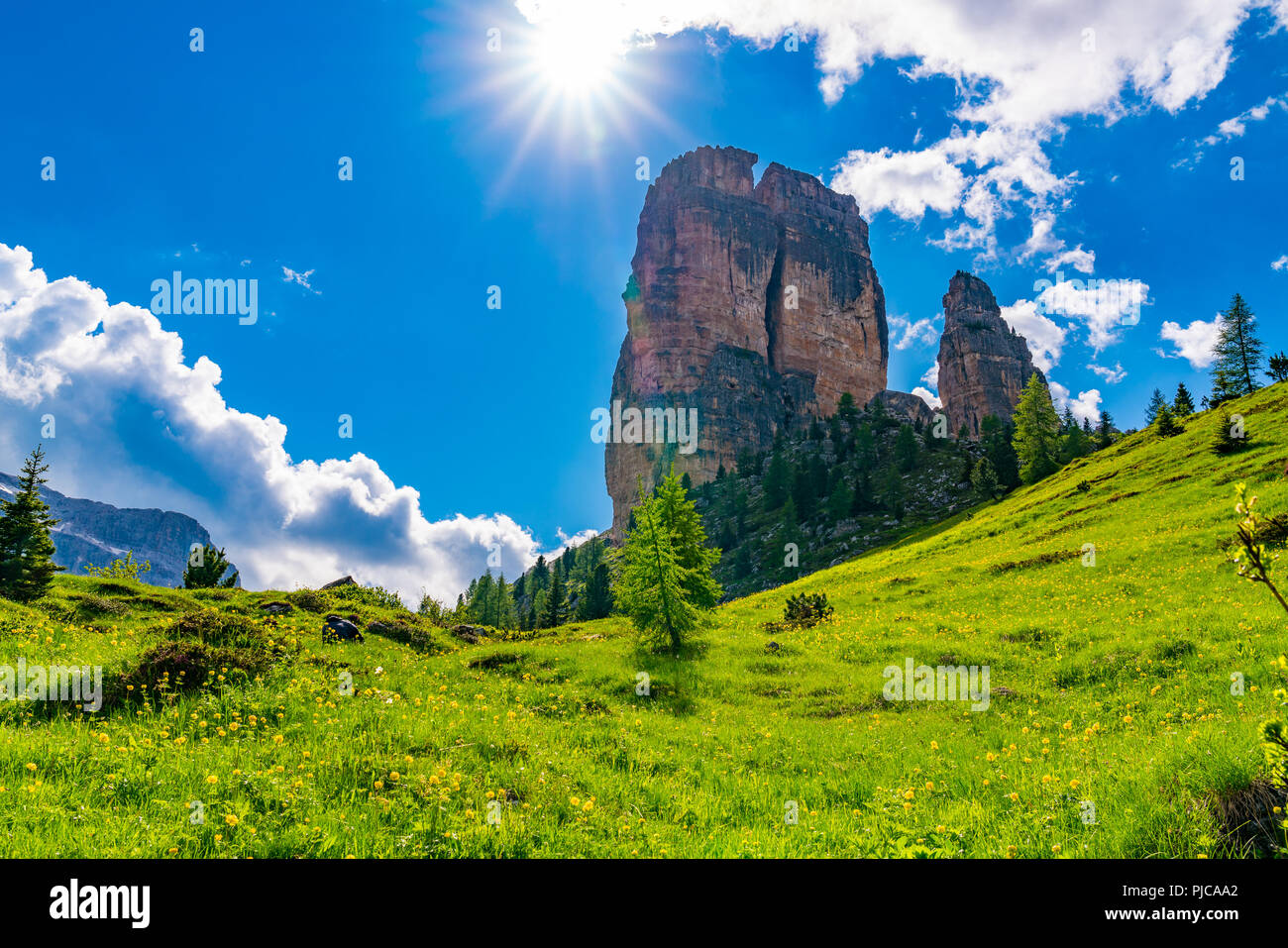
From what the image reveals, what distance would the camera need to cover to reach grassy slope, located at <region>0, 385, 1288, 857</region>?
6000mm

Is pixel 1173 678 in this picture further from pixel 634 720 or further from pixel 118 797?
pixel 118 797

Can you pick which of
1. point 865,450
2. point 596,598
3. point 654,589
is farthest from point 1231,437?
point 865,450

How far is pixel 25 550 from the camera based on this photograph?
3203 cm

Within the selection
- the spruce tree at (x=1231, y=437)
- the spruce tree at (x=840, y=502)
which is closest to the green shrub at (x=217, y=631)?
the spruce tree at (x=1231, y=437)

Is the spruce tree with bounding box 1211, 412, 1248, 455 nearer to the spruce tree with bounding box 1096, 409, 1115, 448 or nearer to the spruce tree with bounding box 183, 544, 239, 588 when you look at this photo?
the spruce tree with bounding box 1096, 409, 1115, 448

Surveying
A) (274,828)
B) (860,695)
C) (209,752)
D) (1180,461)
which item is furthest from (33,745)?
(1180,461)

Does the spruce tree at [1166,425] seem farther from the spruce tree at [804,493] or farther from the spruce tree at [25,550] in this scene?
the spruce tree at [25,550]

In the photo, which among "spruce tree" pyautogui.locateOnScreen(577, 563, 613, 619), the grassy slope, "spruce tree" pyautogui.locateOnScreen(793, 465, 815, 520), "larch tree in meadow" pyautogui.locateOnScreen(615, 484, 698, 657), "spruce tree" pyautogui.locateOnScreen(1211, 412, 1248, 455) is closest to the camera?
the grassy slope

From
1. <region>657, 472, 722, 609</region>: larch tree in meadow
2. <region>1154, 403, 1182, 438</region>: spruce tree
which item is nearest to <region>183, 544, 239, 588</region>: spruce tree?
<region>657, 472, 722, 609</region>: larch tree in meadow

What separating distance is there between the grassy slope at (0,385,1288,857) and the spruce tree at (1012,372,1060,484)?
63.6 m

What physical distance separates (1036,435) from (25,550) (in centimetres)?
9987

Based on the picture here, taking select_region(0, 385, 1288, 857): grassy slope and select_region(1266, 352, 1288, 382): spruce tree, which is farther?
select_region(1266, 352, 1288, 382): spruce tree

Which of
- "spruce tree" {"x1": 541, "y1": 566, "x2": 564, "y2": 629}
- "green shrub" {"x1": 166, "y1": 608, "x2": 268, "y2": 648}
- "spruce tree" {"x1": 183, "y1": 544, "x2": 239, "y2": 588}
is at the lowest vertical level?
"spruce tree" {"x1": 541, "y1": 566, "x2": 564, "y2": 629}
